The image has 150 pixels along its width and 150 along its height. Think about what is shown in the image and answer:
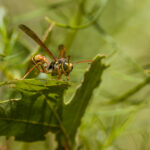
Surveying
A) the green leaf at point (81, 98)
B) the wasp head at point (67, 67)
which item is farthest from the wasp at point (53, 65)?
the green leaf at point (81, 98)

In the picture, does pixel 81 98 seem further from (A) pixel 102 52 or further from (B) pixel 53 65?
(A) pixel 102 52

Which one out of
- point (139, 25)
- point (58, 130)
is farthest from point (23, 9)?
point (58, 130)

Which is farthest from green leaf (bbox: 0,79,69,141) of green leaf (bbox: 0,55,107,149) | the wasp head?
the wasp head

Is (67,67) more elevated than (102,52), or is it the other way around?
(67,67)

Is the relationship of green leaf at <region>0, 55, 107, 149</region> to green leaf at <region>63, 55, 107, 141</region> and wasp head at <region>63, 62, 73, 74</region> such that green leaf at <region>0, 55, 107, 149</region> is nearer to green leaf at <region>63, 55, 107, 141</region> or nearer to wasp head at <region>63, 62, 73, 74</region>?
green leaf at <region>63, 55, 107, 141</region>

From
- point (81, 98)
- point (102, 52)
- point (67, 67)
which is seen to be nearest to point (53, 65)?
point (67, 67)
